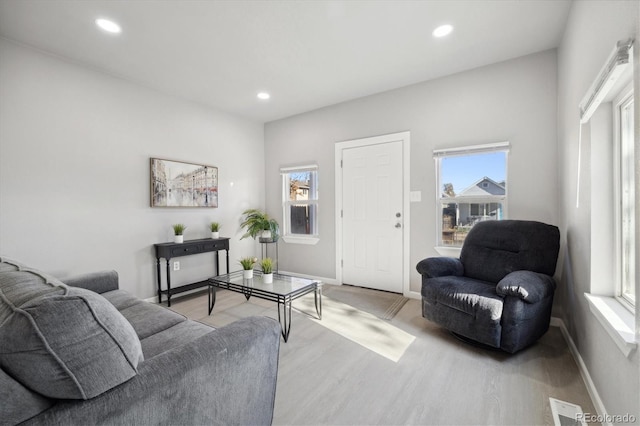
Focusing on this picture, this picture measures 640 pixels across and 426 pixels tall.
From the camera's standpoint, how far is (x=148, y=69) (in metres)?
3.02

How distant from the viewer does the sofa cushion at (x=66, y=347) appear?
29.4 inches

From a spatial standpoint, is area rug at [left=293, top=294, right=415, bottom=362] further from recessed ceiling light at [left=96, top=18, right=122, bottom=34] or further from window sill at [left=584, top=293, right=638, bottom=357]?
recessed ceiling light at [left=96, top=18, right=122, bottom=34]

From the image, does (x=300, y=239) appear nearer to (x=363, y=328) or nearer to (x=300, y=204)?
(x=300, y=204)

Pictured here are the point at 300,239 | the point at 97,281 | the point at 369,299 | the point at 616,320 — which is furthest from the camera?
the point at 300,239

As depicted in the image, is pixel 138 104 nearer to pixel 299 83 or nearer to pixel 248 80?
pixel 248 80

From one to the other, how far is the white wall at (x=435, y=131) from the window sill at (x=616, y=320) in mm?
1329

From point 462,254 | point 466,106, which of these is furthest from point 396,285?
point 466,106

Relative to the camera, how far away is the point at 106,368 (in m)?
0.83

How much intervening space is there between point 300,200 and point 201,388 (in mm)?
3695

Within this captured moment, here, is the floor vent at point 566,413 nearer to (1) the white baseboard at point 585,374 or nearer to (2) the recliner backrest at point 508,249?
(1) the white baseboard at point 585,374

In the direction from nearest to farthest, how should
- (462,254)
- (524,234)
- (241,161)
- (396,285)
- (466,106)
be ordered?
1. (524,234)
2. (462,254)
3. (466,106)
4. (396,285)
5. (241,161)

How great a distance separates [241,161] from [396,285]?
117 inches

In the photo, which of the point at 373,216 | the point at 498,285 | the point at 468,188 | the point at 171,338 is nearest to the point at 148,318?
the point at 171,338

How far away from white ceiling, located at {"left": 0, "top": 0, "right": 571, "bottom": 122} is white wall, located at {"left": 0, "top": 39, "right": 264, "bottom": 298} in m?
0.27
